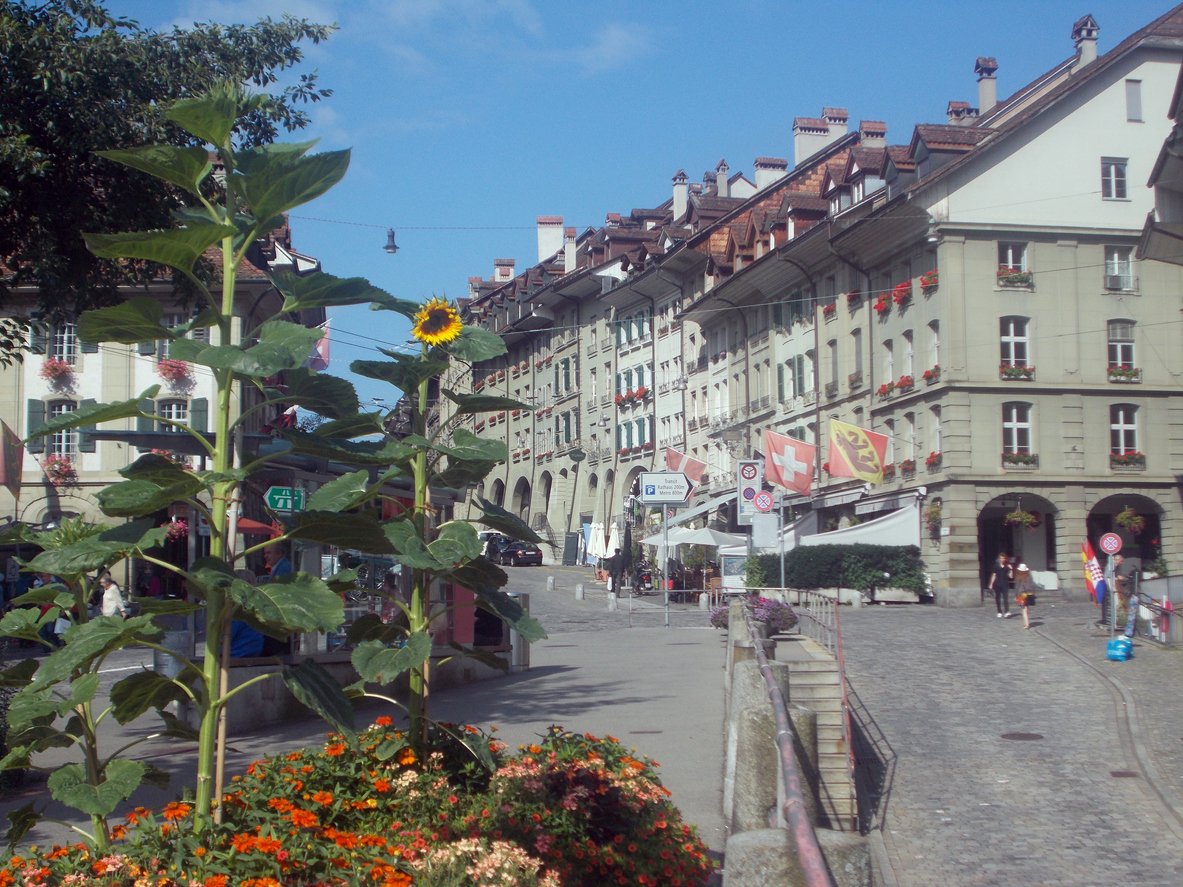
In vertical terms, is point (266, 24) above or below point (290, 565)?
above

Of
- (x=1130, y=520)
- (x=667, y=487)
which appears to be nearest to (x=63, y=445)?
(x=667, y=487)

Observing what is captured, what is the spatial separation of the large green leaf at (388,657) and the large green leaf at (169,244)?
132 centimetres

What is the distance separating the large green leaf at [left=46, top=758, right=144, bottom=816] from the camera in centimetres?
371

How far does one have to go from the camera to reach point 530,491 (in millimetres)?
79500

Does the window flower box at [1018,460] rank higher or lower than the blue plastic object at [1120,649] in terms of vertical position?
higher

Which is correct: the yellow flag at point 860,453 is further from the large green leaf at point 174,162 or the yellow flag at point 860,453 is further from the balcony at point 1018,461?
the large green leaf at point 174,162

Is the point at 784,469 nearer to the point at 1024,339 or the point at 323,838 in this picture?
the point at 1024,339

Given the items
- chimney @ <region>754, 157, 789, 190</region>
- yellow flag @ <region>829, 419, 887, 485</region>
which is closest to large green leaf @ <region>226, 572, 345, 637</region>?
yellow flag @ <region>829, 419, 887, 485</region>

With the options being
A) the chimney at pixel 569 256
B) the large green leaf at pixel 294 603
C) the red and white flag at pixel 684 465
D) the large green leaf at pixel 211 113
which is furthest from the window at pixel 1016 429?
the chimney at pixel 569 256

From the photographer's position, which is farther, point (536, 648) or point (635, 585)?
point (635, 585)

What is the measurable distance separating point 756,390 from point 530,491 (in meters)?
29.4

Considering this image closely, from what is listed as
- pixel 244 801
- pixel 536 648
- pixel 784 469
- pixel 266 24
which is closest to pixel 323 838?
pixel 244 801

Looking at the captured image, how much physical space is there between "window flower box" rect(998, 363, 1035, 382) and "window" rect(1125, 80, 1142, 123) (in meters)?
9.06

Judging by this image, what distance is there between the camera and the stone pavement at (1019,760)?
9125mm
